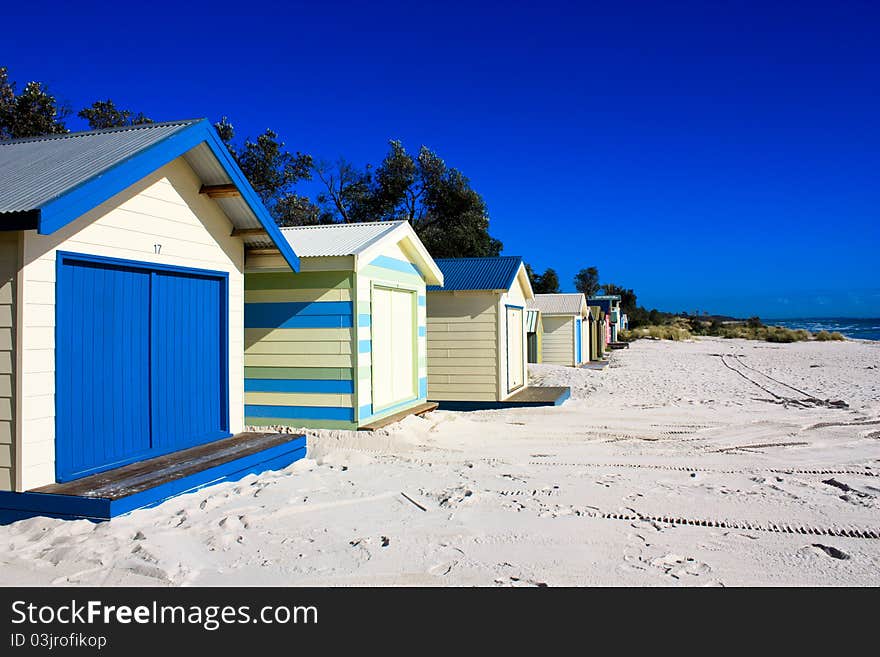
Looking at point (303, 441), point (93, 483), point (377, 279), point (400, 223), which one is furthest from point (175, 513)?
point (400, 223)

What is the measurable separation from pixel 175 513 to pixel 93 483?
0.72 metres

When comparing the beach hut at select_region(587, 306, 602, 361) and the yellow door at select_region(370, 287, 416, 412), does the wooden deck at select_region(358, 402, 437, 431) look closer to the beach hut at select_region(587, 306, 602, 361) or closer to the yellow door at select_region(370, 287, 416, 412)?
the yellow door at select_region(370, 287, 416, 412)

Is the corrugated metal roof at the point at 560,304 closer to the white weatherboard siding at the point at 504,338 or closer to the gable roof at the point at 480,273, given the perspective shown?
the white weatherboard siding at the point at 504,338

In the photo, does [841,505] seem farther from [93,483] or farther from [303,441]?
[93,483]

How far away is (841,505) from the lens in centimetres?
614

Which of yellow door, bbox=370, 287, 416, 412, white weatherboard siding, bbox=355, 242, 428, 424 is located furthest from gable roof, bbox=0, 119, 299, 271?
yellow door, bbox=370, 287, 416, 412

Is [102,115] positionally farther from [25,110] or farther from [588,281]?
[588,281]

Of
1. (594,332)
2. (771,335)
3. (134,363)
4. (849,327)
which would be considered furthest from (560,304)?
(849,327)

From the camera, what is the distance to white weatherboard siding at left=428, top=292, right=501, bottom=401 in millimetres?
13820

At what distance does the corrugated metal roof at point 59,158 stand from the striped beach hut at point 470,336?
7.62 metres

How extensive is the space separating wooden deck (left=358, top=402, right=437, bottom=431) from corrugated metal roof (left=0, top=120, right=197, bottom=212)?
180 inches

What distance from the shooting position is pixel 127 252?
6332 mm

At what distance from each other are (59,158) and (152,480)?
322 centimetres

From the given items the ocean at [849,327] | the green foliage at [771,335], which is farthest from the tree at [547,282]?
the ocean at [849,327]
